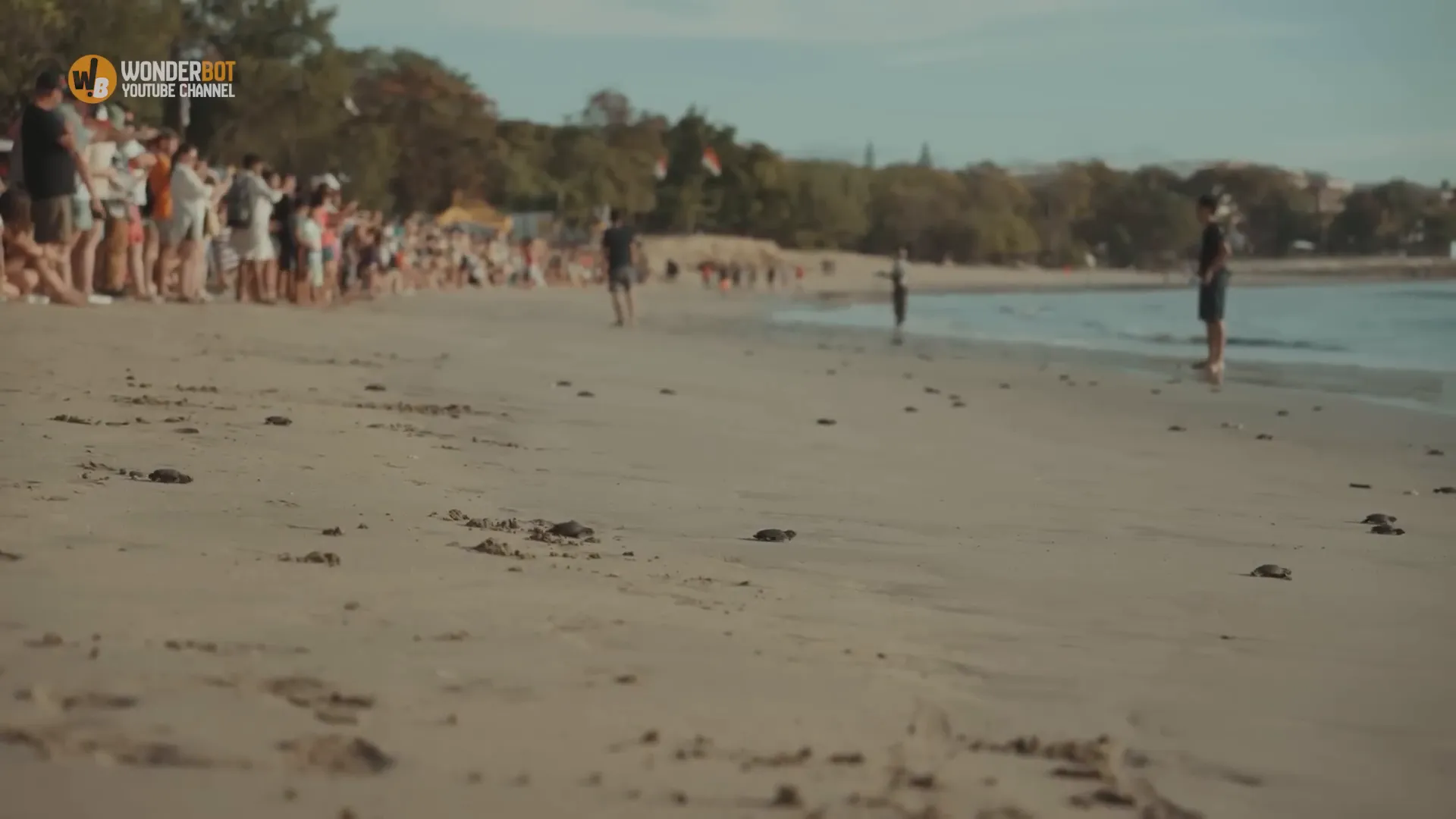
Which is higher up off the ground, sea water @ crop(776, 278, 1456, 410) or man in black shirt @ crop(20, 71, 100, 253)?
man in black shirt @ crop(20, 71, 100, 253)

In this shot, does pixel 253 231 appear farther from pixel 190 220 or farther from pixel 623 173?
pixel 623 173

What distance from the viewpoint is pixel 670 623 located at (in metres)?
3.65

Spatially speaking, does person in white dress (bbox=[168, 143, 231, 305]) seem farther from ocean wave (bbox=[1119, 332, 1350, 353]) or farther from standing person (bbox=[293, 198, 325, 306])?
ocean wave (bbox=[1119, 332, 1350, 353])

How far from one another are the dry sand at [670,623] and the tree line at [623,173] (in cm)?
2163

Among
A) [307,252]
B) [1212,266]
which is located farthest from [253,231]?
[1212,266]

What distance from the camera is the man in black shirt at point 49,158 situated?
1138cm

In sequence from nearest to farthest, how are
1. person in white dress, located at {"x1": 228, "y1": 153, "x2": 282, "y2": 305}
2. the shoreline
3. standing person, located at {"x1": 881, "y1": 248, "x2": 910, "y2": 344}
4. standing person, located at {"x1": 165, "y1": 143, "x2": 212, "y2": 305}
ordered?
standing person, located at {"x1": 165, "y1": 143, "x2": 212, "y2": 305} < person in white dress, located at {"x1": 228, "y1": 153, "x2": 282, "y2": 305} < standing person, located at {"x1": 881, "y1": 248, "x2": 910, "y2": 344} < the shoreline

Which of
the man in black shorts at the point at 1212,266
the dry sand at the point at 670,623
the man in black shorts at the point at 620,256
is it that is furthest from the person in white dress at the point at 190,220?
the man in black shorts at the point at 1212,266

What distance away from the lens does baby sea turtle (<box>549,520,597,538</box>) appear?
15.8 ft

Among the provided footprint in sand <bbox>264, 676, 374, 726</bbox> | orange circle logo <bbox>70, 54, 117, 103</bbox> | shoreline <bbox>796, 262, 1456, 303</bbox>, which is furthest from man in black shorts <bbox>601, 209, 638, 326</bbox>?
shoreline <bbox>796, 262, 1456, 303</bbox>

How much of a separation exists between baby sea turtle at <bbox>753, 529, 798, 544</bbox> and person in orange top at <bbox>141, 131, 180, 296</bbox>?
10599 mm

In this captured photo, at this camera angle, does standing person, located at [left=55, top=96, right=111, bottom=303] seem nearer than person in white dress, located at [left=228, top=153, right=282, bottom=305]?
Yes

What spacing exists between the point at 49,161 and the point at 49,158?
2 centimetres

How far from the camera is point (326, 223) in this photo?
69.1 feet
